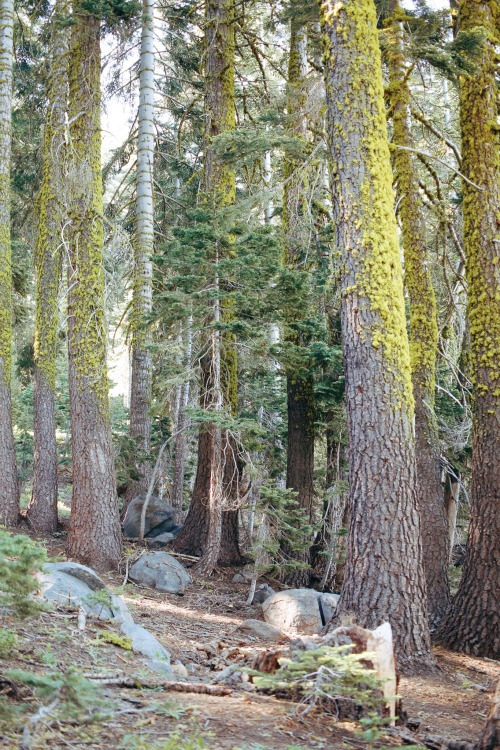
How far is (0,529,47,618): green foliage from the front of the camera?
12.0 ft

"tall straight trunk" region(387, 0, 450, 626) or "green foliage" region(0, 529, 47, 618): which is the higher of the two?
"tall straight trunk" region(387, 0, 450, 626)

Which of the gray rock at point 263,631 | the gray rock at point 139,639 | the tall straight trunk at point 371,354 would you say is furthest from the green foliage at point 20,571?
the gray rock at point 263,631

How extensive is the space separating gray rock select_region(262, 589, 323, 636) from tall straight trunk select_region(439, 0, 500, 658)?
177 centimetres

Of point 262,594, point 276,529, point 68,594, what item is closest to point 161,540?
point 262,594

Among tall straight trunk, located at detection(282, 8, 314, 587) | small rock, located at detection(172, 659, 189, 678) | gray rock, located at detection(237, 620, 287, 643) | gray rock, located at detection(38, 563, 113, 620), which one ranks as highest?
tall straight trunk, located at detection(282, 8, 314, 587)

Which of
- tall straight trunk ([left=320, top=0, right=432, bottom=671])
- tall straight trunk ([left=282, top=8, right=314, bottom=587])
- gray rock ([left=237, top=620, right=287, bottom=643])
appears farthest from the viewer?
tall straight trunk ([left=282, top=8, right=314, bottom=587])

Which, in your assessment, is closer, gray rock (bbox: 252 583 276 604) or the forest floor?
the forest floor

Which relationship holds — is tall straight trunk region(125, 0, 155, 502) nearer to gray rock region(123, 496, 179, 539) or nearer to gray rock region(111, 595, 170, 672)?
gray rock region(123, 496, 179, 539)

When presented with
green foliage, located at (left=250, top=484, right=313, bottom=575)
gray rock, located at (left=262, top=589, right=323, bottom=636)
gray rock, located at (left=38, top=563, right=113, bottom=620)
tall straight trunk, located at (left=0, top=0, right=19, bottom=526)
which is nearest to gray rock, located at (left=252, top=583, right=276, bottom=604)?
green foliage, located at (left=250, top=484, right=313, bottom=575)

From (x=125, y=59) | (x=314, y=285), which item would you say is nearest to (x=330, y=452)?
(x=314, y=285)

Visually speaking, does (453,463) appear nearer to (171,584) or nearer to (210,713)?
(171,584)

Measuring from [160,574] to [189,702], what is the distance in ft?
19.2

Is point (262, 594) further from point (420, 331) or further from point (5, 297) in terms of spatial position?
point (5, 297)

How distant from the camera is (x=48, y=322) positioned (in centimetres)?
1330
